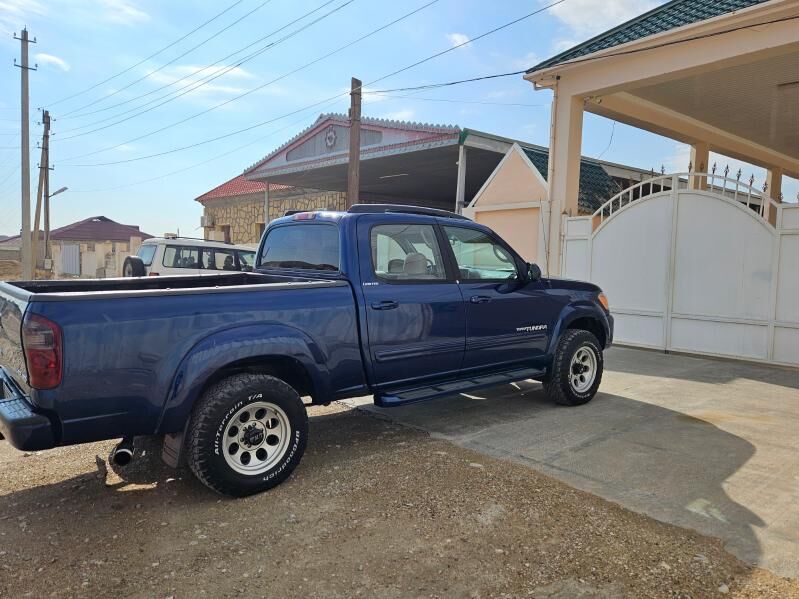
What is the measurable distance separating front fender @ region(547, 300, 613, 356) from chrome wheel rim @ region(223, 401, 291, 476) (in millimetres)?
2944

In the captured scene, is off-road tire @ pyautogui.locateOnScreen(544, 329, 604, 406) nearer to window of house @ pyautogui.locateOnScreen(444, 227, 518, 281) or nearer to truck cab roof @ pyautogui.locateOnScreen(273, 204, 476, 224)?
window of house @ pyautogui.locateOnScreen(444, 227, 518, 281)

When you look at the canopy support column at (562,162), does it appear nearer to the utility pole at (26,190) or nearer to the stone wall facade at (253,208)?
the stone wall facade at (253,208)

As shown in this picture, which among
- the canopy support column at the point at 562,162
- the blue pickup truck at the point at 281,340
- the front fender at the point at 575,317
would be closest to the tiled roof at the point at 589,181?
the canopy support column at the point at 562,162

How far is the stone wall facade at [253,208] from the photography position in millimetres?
24844

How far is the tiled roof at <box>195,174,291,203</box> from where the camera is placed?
26.0m

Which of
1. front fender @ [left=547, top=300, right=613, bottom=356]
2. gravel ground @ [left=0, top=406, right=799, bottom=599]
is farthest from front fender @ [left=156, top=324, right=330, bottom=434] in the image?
front fender @ [left=547, top=300, right=613, bottom=356]

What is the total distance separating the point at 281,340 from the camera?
3.69 m

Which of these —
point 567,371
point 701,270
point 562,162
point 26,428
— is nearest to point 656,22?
point 562,162

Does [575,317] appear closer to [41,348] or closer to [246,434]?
[246,434]

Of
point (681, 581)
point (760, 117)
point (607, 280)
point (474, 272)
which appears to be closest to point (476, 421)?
point (474, 272)

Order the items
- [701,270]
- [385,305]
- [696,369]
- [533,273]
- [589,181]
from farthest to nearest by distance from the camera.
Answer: [589,181], [701,270], [696,369], [533,273], [385,305]

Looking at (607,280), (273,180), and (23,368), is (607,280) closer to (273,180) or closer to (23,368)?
(23,368)

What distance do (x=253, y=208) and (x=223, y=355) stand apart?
79.6 feet

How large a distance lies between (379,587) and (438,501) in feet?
3.07
